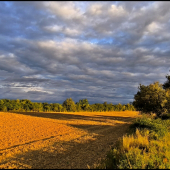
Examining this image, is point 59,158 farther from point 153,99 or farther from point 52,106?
point 52,106

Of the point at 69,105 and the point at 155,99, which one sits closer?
the point at 155,99

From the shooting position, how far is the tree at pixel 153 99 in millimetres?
22266

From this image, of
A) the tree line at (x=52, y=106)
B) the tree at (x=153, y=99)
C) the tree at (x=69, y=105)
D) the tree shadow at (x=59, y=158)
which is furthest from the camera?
the tree at (x=69, y=105)

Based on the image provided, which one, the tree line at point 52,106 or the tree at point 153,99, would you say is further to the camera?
the tree line at point 52,106

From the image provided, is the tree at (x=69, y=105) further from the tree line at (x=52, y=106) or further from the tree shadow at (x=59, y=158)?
the tree shadow at (x=59, y=158)

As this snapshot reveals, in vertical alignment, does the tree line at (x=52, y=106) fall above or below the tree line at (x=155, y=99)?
below

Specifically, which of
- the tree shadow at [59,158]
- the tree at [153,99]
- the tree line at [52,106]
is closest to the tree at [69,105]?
the tree line at [52,106]

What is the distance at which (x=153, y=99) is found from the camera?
74.2 feet

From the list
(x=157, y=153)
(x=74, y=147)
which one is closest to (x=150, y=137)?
(x=157, y=153)

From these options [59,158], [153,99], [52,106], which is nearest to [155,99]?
[153,99]

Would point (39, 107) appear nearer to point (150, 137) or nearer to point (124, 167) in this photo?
point (150, 137)

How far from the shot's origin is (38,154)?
29.5 feet

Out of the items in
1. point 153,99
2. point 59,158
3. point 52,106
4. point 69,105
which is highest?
point 153,99

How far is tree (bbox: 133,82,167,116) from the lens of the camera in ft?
73.0
